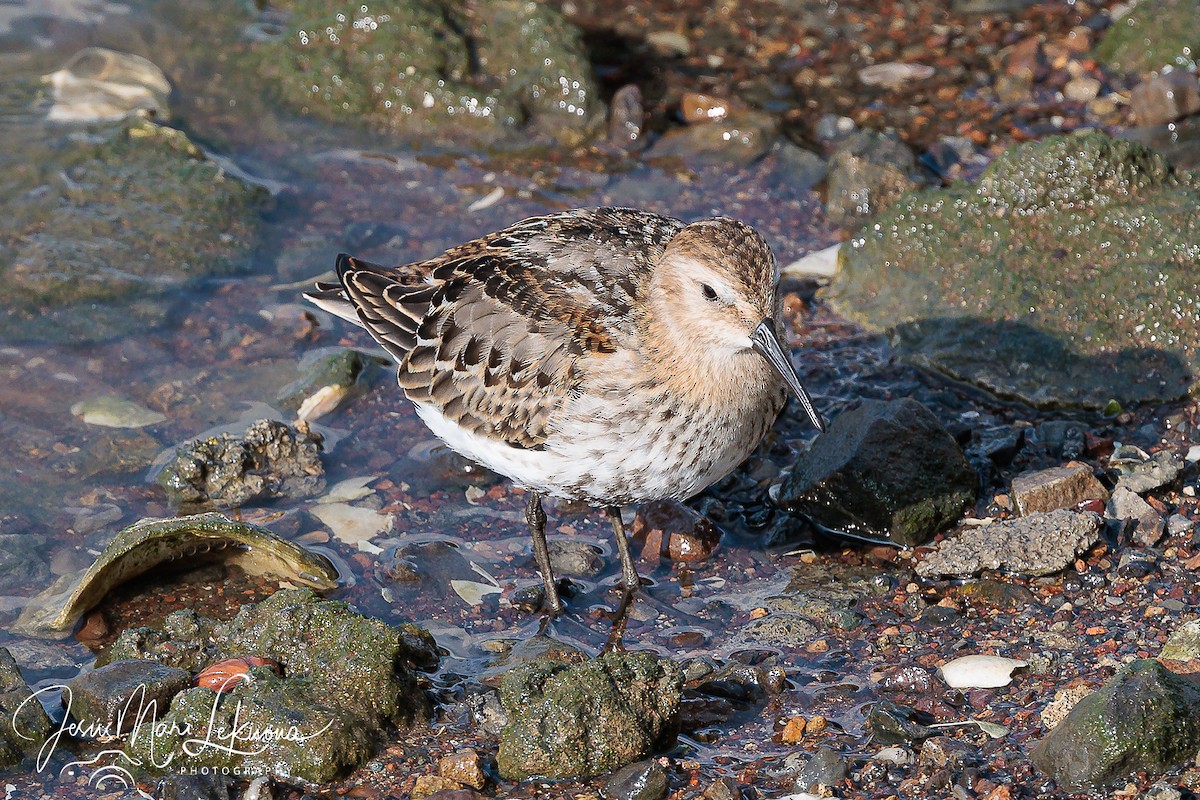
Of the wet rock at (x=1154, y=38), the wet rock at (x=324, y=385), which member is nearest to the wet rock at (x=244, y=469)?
the wet rock at (x=324, y=385)

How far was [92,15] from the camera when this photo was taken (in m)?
10.9

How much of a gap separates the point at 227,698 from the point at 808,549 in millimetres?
2992

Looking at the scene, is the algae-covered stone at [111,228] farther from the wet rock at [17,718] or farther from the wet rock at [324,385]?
the wet rock at [17,718]

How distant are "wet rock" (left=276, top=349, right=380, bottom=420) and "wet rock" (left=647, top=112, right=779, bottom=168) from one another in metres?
3.17

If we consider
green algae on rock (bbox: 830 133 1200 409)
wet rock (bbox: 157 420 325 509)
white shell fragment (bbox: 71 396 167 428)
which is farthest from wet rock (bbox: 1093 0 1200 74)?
white shell fragment (bbox: 71 396 167 428)

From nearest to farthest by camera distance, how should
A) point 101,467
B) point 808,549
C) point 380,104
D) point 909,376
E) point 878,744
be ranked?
1. point 878,744
2. point 808,549
3. point 101,467
4. point 909,376
5. point 380,104

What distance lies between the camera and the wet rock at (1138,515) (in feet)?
20.7

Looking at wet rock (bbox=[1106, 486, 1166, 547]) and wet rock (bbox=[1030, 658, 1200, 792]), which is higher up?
wet rock (bbox=[1030, 658, 1200, 792])

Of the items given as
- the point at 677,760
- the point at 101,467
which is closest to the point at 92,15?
the point at 101,467

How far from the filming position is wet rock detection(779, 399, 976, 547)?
21.8 feet

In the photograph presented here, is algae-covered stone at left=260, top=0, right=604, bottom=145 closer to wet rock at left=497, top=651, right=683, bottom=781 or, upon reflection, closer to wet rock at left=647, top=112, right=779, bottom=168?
wet rock at left=647, top=112, right=779, bottom=168

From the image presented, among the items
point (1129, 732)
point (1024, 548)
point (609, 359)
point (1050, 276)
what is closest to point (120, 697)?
point (609, 359)

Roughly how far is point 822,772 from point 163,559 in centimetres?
333

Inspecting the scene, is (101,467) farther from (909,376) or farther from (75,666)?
(909,376)
